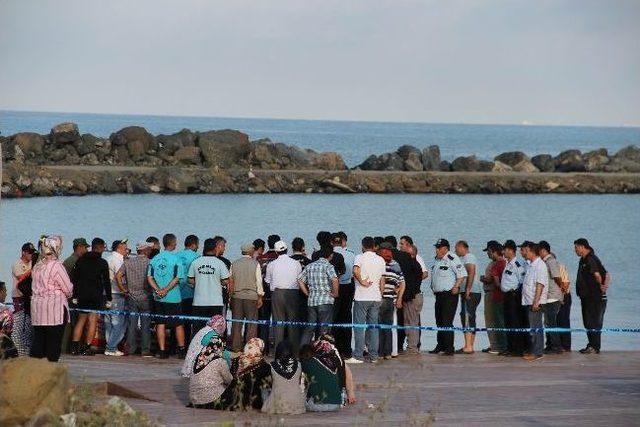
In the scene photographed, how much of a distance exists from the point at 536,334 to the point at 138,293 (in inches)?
212

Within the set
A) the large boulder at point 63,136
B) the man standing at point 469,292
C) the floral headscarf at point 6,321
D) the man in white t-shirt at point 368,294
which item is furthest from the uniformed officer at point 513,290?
the large boulder at point 63,136

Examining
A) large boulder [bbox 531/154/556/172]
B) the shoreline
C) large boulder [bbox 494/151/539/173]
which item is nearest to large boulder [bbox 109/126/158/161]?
the shoreline

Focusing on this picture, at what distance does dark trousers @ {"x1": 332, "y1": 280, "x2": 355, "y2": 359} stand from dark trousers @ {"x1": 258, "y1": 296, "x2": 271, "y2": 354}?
0.94m

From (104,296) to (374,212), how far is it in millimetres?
59253

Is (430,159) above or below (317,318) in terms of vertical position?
above

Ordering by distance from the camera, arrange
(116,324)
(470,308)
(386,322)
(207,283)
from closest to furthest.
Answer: (207,283) < (116,324) < (386,322) < (470,308)

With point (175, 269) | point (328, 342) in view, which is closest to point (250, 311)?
point (175, 269)

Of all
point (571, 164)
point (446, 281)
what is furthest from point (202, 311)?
point (571, 164)

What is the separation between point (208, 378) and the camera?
15.3 m

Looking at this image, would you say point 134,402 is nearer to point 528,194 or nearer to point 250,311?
point 250,311

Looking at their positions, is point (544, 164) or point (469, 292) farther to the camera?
point (544, 164)

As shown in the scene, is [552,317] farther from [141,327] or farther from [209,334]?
[209,334]

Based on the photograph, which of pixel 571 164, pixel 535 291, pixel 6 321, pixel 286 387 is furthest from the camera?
pixel 571 164

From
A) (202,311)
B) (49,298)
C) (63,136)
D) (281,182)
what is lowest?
(202,311)
